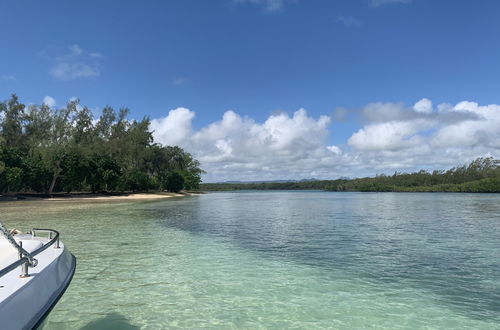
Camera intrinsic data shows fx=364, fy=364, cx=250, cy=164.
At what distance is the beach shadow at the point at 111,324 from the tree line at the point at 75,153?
2020 inches

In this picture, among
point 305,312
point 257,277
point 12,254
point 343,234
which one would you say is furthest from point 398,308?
point 343,234

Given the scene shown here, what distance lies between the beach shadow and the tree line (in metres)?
51.3

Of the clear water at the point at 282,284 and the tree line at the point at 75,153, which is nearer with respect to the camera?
the clear water at the point at 282,284

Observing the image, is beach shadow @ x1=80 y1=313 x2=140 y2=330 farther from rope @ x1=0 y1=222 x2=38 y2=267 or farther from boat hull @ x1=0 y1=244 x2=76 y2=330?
rope @ x1=0 y1=222 x2=38 y2=267

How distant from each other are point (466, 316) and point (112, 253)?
1227 cm

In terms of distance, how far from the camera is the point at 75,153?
65375 millimetres

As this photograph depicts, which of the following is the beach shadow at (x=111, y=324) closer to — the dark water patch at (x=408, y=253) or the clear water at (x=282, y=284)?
the clear water at (x=282, y=284)

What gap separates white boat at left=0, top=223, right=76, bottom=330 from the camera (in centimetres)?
362

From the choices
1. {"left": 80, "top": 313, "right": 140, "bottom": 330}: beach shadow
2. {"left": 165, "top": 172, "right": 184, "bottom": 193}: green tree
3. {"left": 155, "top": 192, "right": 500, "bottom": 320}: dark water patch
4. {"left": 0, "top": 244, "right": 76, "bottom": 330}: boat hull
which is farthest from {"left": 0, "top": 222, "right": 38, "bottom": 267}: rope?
{"left": 165, "top": 172, "right": 184, "bottom": 193}: green tree

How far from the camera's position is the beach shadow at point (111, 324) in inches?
279

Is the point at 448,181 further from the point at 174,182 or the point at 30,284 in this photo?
the point at 30,284

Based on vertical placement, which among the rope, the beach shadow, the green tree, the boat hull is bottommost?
the beach shadow

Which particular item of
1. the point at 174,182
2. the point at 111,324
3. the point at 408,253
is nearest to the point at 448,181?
the point at 174,182

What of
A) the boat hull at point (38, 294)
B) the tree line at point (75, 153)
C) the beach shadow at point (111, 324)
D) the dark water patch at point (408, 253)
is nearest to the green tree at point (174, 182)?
the tree line at point (75, 153)
